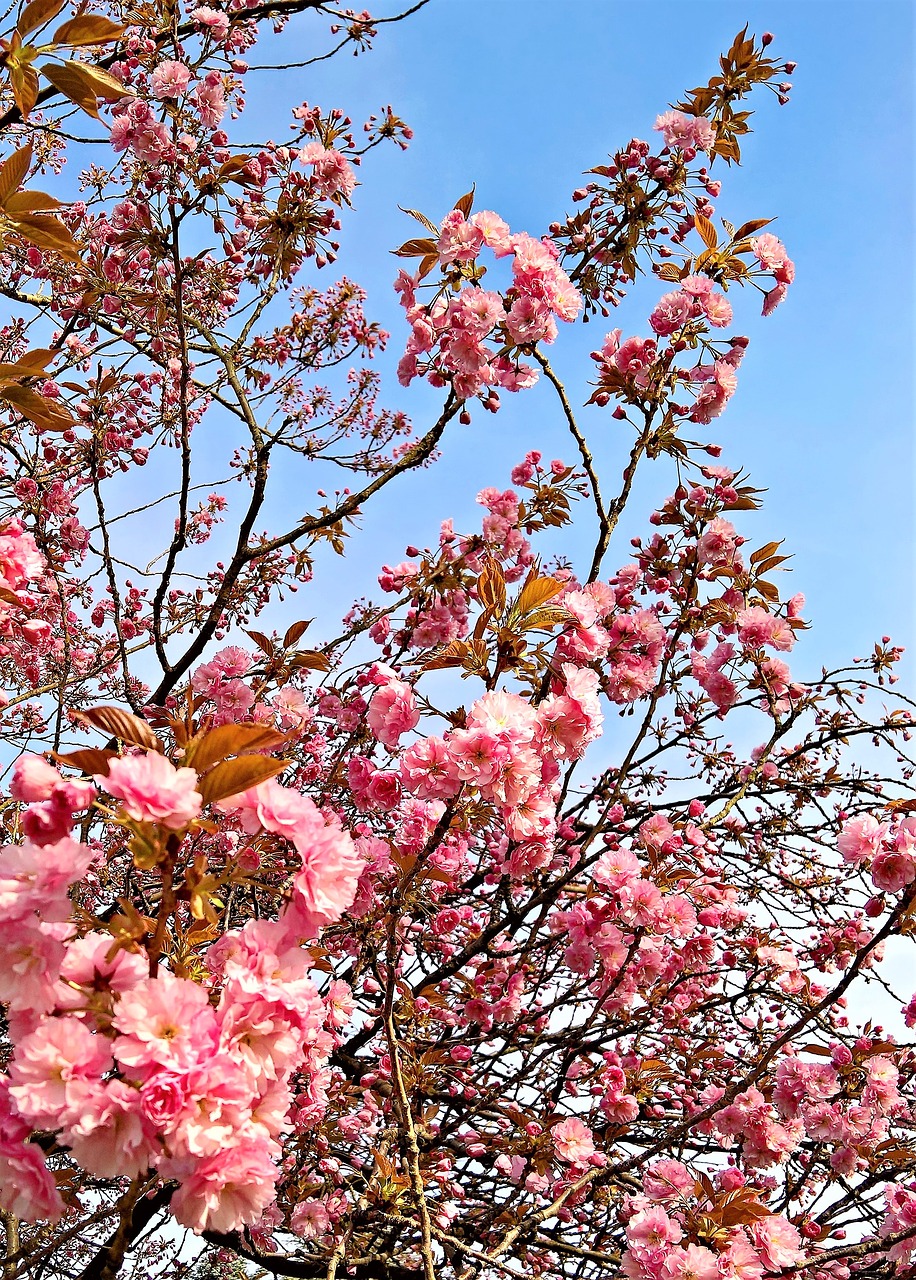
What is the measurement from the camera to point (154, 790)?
1.10 m

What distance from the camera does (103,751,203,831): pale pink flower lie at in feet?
3.57

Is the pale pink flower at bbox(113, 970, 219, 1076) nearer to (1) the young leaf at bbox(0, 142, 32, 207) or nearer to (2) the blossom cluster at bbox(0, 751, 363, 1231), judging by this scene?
(2) the blossom cluster at bbox(0, 751, 363, 1231)

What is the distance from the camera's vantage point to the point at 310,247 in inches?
126

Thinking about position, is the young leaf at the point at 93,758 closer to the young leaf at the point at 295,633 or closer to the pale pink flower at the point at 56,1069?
the pale pink flower at the point at 56,1069

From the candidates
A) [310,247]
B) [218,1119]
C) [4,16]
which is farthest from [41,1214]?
[4,16]

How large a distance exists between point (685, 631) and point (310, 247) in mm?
1926

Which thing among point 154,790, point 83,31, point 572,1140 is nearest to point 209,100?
point 83,31

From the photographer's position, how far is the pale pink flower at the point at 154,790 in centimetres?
109

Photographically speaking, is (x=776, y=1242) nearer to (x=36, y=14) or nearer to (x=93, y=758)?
(x=93, y=758)

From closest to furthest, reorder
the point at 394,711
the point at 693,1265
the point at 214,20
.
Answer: the point at 693,1265
the point at 394,711
the point at 214,20

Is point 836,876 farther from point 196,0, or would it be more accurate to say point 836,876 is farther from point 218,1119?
point 196,0

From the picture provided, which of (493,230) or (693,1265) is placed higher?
(493,230)

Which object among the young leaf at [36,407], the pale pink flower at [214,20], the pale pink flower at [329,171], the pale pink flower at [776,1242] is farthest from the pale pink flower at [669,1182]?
the pale pink flower at [214,20]

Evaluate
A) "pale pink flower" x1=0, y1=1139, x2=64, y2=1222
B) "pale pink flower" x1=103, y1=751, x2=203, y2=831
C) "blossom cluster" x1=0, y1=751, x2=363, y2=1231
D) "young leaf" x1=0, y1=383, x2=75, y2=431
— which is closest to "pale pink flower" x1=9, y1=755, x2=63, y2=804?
"blossom cluster" x1=0, y1=751, x2=363, y2=1231
